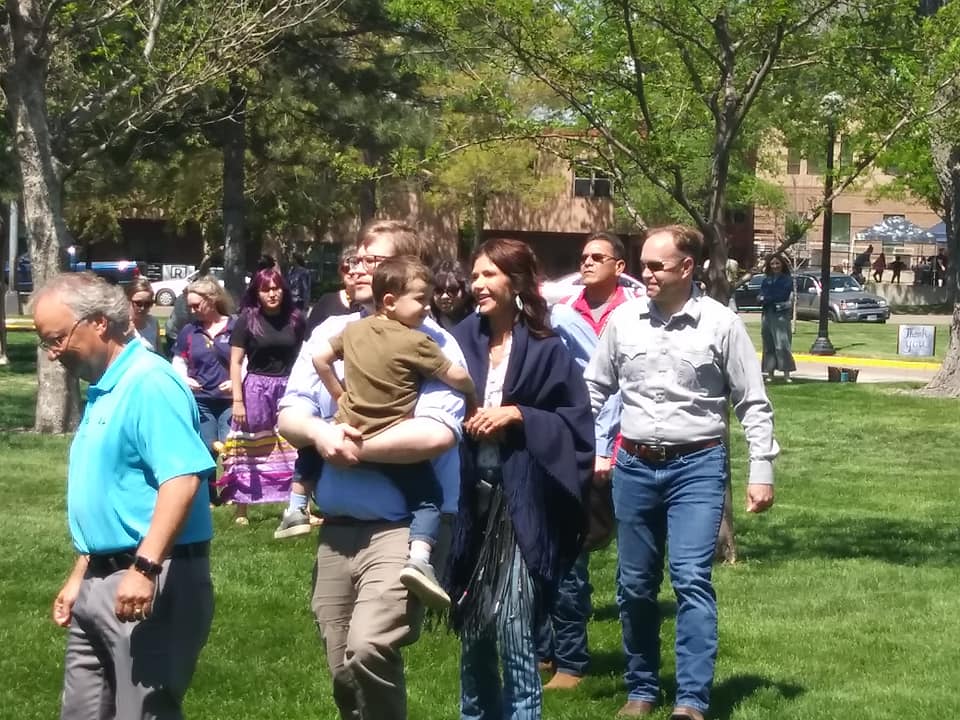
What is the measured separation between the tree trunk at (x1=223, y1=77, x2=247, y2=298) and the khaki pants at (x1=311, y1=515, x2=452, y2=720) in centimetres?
2482

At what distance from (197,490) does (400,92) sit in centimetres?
2564

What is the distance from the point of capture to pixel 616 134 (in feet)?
29.3

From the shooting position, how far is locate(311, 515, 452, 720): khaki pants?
15.3 ft

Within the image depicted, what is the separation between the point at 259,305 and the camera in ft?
33.2

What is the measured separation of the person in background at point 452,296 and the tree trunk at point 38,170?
31.7 ft

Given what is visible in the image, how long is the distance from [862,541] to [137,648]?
7083 millimetres

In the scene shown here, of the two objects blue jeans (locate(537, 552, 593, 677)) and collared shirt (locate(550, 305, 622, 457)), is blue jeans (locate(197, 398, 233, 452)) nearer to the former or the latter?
blue jeans (locate(537, 552, 593, 677))

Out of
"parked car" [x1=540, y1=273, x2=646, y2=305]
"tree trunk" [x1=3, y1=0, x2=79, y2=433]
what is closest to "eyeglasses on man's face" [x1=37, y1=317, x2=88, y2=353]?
"parked car" [x1=540, y1=273, x2=646, y2=305]

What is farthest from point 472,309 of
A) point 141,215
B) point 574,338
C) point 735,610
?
point 141,215

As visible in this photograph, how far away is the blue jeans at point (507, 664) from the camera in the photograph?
17.3 feet

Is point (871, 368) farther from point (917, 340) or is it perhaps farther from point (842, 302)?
point (842, 302)

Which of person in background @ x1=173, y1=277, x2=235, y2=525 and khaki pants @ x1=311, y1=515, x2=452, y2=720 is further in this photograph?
person in background @ x1=173, y1=277, x2=235, y2=525

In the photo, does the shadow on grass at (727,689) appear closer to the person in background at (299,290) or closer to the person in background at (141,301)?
the person in background at (299,290)

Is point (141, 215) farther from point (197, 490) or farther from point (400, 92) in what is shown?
point (197, 490)
